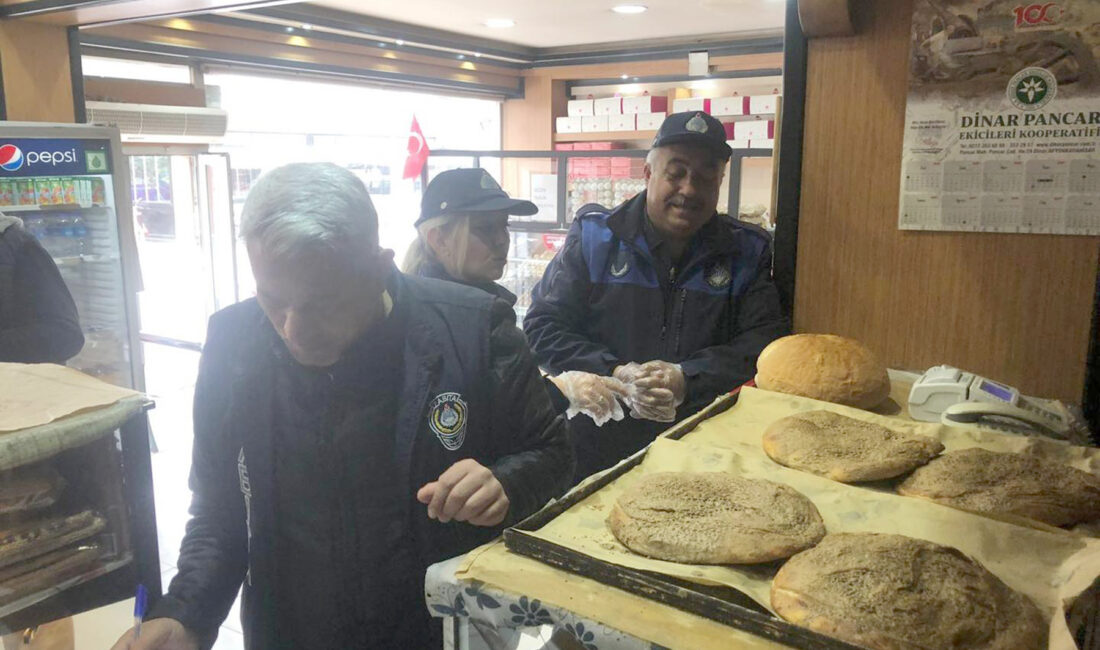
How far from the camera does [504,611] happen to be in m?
0.84

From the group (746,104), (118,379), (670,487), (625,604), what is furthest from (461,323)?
(746,104)

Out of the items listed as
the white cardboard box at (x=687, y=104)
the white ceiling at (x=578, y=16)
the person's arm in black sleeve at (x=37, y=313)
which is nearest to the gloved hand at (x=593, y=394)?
the person's arm in black sleeve at (x=37, y=313)

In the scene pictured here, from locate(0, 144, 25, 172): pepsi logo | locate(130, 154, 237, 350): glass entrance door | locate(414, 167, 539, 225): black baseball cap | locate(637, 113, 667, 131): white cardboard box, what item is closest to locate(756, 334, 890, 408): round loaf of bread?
locate(414, 167, 539, 225): black baseball cap

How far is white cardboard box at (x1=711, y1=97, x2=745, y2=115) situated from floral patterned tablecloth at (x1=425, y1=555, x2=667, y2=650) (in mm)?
6451

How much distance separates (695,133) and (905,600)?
133 centimetres

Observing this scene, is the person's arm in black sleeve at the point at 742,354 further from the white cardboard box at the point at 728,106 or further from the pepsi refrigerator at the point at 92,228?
the white cardboard box at the point at 728,106

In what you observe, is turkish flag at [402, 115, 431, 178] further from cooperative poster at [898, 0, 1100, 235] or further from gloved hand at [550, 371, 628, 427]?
cooperative poster at [898, 0, 1100, 235]

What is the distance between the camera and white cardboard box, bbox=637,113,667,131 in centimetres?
711

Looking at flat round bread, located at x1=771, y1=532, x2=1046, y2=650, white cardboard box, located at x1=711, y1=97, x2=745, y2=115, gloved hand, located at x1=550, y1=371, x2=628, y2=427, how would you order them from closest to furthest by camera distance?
1. flat round bread, located at x1=771, y1=532, x2=1046, y2=650
2. gloved hand, located at x1=550, y1=371, x2=628, y2=427
3. white cardboard box, located at x1=711, y1=97, x2=745, y2=115

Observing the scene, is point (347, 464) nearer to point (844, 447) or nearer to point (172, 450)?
point (844, 447)

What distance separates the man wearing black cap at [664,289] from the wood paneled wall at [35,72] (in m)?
2.68

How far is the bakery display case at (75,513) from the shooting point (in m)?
0.94

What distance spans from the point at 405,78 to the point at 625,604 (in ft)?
22.2

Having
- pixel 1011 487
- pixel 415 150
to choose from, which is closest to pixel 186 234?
pixel 415 150
